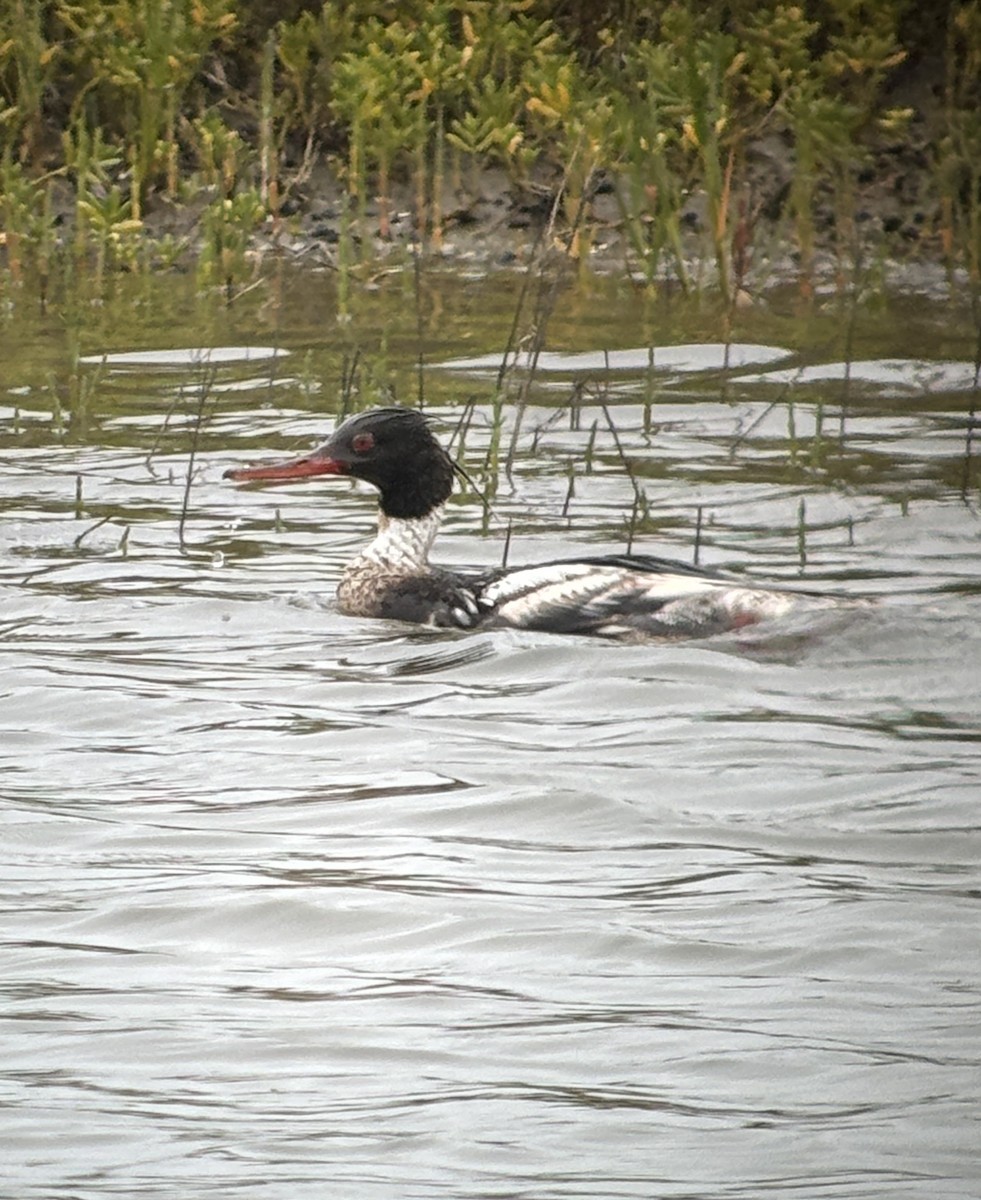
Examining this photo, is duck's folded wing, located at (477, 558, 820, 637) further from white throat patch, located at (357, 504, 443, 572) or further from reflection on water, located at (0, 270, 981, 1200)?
white throat patch, located at (357, 504, 443, 572)

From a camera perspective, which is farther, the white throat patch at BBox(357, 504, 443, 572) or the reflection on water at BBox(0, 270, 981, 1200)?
the white throat patch at BBox(357, 504, 443, 572)

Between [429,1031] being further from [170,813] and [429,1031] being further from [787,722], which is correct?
[787,722]

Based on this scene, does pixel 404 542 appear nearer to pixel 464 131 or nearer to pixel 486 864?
pixel 486 864

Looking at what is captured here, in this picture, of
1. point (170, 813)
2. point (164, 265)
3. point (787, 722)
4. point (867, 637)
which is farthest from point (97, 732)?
point (164, 265)

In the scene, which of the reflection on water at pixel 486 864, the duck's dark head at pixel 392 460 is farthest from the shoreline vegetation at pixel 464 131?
the duck's dark head at pixel 392 460

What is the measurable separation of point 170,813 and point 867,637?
8.50 ft

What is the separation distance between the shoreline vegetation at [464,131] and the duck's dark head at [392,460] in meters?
5.53

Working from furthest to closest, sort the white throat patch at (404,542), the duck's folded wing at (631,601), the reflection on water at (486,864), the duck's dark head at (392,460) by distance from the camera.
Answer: the duck's dark head at (392,460) < the white throat patch at (404,542) < the duck's folded wing at (631,601) < the reflection on water at (486,864)

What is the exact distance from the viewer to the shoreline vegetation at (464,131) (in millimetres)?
14523

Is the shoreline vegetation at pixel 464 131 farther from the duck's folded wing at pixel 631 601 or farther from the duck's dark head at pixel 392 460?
the duck's folded wing at pixel 631 601

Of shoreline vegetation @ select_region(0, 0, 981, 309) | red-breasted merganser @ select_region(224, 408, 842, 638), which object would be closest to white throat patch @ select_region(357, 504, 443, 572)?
red-breasted merganser @ select_region(224, 408, 842, 638)

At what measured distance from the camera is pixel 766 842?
545 cm

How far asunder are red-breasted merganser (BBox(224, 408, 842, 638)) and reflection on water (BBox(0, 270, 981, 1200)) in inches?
4.5

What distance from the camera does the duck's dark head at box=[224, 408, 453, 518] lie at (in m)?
8.59
